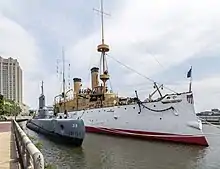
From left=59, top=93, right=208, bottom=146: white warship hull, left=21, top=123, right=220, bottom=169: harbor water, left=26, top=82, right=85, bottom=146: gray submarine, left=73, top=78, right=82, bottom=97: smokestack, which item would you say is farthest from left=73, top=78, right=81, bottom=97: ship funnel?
left=21, top=123, right=220, bottom=169: harbor water

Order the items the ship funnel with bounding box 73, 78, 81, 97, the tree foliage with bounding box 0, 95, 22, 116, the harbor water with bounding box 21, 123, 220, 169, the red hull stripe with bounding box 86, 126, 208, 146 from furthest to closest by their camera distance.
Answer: the tree foliage with bounding box 0, 95, 22, 116 → the ship funnel with bounding box 73, 78, 81, 97 → the red hull stripe with bounding box 86, 126, 208, 146 → the harbor water with bounding box 21, 123, 220, 169

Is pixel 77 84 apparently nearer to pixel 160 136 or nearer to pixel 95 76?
pixel 95 76

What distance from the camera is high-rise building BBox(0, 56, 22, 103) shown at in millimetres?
142750

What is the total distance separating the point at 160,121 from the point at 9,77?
426 ft

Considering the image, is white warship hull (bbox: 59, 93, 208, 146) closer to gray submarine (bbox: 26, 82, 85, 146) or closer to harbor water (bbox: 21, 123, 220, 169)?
harbor water (bbox: 21, 123, 220, 169)

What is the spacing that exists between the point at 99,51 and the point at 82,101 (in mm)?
6805

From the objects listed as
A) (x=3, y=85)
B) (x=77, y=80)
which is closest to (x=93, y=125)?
(x=77, y=80)

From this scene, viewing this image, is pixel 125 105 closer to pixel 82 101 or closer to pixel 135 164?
pixel 82 101

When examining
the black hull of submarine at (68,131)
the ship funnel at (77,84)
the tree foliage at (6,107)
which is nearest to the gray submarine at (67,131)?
the black hull of submarine at (68,131)

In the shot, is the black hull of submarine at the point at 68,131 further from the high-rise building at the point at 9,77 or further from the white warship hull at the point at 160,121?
the high-rise building at the point at 9,77

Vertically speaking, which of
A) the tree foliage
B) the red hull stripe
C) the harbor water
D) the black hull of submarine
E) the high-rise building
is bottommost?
the harbor water

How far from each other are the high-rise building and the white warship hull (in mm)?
119425

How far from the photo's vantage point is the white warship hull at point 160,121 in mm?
A: 24281

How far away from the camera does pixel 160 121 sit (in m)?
26.4
